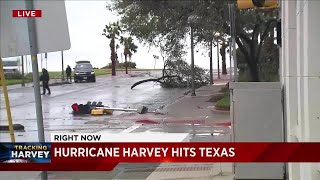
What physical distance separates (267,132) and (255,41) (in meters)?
22.6

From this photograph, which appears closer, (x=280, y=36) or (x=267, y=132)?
(x=267, y=132)

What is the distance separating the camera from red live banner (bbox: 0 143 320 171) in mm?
3529

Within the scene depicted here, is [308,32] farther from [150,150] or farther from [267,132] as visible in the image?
[267,132]

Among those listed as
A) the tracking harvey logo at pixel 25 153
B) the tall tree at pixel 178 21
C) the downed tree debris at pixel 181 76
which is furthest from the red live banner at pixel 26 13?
the downed tree debris at pixel 181 76

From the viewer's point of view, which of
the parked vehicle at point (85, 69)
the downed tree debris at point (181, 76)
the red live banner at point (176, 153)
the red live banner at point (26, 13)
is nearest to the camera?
the red live banner at point (176, 153)

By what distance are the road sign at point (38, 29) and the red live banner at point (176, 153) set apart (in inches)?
29.3

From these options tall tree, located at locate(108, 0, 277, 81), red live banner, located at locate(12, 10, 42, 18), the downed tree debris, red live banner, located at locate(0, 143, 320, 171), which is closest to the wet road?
the downed tree debris

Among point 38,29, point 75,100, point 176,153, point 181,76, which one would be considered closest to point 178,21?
point 181,76

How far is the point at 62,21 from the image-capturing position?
362 cm

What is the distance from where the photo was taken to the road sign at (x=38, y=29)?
361 centimetres

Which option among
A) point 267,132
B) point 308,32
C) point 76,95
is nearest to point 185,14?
point 76,95
